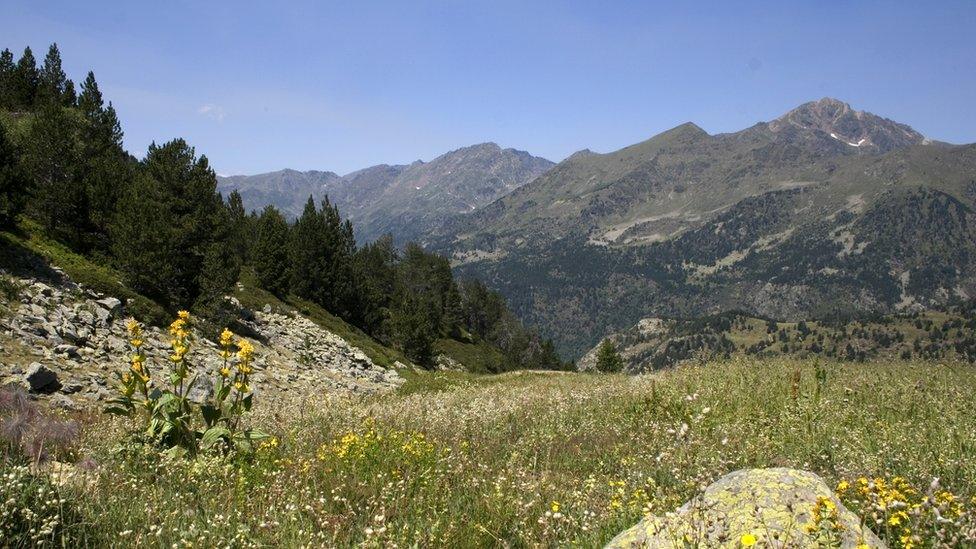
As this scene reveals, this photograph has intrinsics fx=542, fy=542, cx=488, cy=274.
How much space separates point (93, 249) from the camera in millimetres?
24859

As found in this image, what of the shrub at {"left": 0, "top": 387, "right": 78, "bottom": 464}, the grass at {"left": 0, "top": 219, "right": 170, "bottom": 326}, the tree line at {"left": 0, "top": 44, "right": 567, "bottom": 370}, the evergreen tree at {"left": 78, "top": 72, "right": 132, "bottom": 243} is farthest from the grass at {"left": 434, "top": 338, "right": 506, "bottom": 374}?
the shrub at {"left": 0, "top": 387, "right": 78, "bottom": 464}

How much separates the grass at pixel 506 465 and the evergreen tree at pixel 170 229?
1835cm

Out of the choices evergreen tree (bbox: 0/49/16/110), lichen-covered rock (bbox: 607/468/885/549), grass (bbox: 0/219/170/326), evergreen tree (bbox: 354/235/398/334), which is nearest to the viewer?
lichen-covered rock (bbox: 607/468/885/549)

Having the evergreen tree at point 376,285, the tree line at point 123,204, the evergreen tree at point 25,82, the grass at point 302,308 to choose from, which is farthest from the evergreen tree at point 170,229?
the evergreen tree at point 376,285

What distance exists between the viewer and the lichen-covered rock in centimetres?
316

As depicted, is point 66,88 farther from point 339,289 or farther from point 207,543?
point 207,543

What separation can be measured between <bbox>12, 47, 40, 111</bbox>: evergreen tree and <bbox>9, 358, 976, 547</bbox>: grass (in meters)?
48.8

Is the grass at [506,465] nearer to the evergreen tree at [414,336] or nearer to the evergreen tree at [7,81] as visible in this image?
the evergreen tree at [414,336]

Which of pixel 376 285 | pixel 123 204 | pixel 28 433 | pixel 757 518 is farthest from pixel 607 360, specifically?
pixel 757 518

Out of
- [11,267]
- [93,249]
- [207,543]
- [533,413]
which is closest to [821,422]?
[533,413]

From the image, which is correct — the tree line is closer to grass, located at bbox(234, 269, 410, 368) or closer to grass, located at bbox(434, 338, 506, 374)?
grass, located at bbox(234, 269, 410, 368)

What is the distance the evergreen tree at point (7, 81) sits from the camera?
1596 inches

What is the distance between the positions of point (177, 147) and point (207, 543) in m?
28.9

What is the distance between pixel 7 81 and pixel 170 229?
31.7 meters
